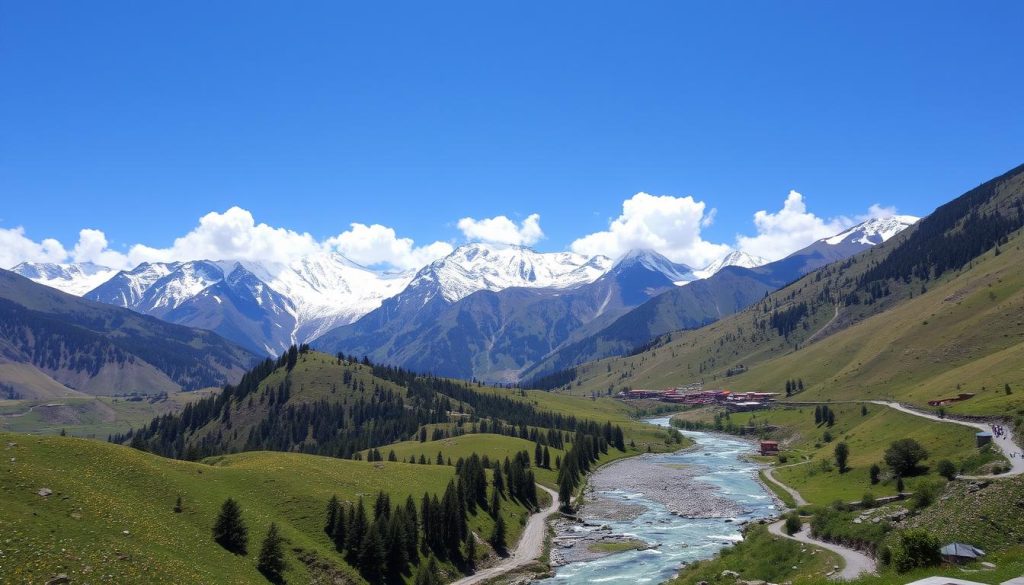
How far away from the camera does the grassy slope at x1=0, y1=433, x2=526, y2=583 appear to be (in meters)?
51.4

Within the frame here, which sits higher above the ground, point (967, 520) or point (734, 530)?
point (967, 520)

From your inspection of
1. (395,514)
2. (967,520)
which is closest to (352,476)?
(395,514)

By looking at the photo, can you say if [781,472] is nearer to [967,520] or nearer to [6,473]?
[967,520]

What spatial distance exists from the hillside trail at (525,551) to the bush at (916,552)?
51080 mm

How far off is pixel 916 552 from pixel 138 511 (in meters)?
71.9

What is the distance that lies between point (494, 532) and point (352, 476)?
83.9ft

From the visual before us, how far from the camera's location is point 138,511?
213 feet

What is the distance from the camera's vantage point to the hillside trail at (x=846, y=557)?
59.6m

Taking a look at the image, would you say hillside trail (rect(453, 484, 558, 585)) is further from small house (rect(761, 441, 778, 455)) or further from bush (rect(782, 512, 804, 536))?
small house (rect(761, 441, 778, 455))

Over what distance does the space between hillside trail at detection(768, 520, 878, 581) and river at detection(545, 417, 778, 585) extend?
474 inches

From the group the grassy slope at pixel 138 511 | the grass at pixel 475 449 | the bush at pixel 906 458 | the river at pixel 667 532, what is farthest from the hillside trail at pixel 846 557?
the grass at pixel 475 449

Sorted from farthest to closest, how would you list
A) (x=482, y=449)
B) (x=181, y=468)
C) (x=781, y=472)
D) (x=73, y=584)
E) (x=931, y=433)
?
1. (x=482, y=449)
2. (x=781, y=472)
3. (x=931, y=433)
4. (x=181, y=468)
5. (x=73, y=584)

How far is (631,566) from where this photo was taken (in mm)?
85938

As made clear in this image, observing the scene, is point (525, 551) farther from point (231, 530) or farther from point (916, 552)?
point (916, 552)
